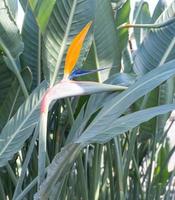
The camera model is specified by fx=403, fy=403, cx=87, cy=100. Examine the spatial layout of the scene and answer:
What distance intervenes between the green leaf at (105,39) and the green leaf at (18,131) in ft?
0.55

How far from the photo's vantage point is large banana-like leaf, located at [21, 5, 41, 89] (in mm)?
769

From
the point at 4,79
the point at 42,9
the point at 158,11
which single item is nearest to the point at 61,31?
the point at 42,9

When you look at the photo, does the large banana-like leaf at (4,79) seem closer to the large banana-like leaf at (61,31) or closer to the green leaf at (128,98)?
the large banana-like leaf at (61,31)

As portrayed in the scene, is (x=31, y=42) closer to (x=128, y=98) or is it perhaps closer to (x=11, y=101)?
(x=11, y=101)

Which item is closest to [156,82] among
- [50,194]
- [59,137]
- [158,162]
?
[50,194]

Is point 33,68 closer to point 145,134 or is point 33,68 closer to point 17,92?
→ point 17,92

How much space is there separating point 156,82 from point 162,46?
279 mm

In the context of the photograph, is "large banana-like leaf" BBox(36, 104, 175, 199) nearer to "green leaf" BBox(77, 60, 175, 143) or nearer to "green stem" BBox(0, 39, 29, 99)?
"green leaf" BBox(77, 60, 175, 143)

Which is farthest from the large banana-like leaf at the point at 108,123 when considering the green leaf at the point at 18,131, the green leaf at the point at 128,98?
the green leaf at the point at 18,131

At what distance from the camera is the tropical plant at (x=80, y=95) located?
52cm

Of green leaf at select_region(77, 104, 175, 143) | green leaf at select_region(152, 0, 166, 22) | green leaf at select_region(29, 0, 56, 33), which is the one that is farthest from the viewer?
green leaf at select_region(152, 0, 166, 22)

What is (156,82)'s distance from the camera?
1.72 ft

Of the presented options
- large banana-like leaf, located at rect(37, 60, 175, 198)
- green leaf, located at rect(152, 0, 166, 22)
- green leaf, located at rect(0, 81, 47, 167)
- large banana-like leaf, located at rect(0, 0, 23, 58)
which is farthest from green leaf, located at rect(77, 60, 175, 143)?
green leaf, located at rect(152, 0, 166, 22)

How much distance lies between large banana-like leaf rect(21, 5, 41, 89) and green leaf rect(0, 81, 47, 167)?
139mm
